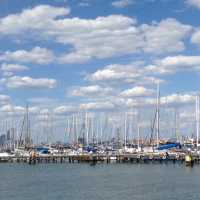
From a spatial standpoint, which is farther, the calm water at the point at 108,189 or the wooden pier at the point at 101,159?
the wooden pier at the point at 101,159

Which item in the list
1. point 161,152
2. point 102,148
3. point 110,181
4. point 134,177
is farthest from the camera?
point 102,148

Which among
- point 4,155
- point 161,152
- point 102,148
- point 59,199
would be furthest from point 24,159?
point 59,199

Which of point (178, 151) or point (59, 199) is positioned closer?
point (59, 199)

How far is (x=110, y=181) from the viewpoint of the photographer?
3221 inches

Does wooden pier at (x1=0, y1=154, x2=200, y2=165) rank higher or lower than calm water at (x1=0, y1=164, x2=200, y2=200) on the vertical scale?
higher

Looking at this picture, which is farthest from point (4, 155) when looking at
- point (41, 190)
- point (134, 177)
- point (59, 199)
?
point (59, 199)

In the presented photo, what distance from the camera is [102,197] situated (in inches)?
2383

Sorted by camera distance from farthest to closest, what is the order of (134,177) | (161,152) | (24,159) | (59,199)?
(24,159) < (161,152) < (134,177) < (59,199)

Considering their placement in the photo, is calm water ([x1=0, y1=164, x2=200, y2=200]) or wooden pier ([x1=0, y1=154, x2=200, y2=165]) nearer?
calm water ([x1=0, y1=164, x2=200, y2=200])

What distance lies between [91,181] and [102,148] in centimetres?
8638

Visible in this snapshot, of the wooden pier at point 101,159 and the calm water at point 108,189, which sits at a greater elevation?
the wooden pier at point 101,159

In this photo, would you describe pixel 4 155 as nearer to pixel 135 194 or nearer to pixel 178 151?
pixel 178 151

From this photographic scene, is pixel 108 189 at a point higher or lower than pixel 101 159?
lower

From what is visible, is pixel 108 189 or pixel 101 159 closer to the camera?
pixel 108 189
